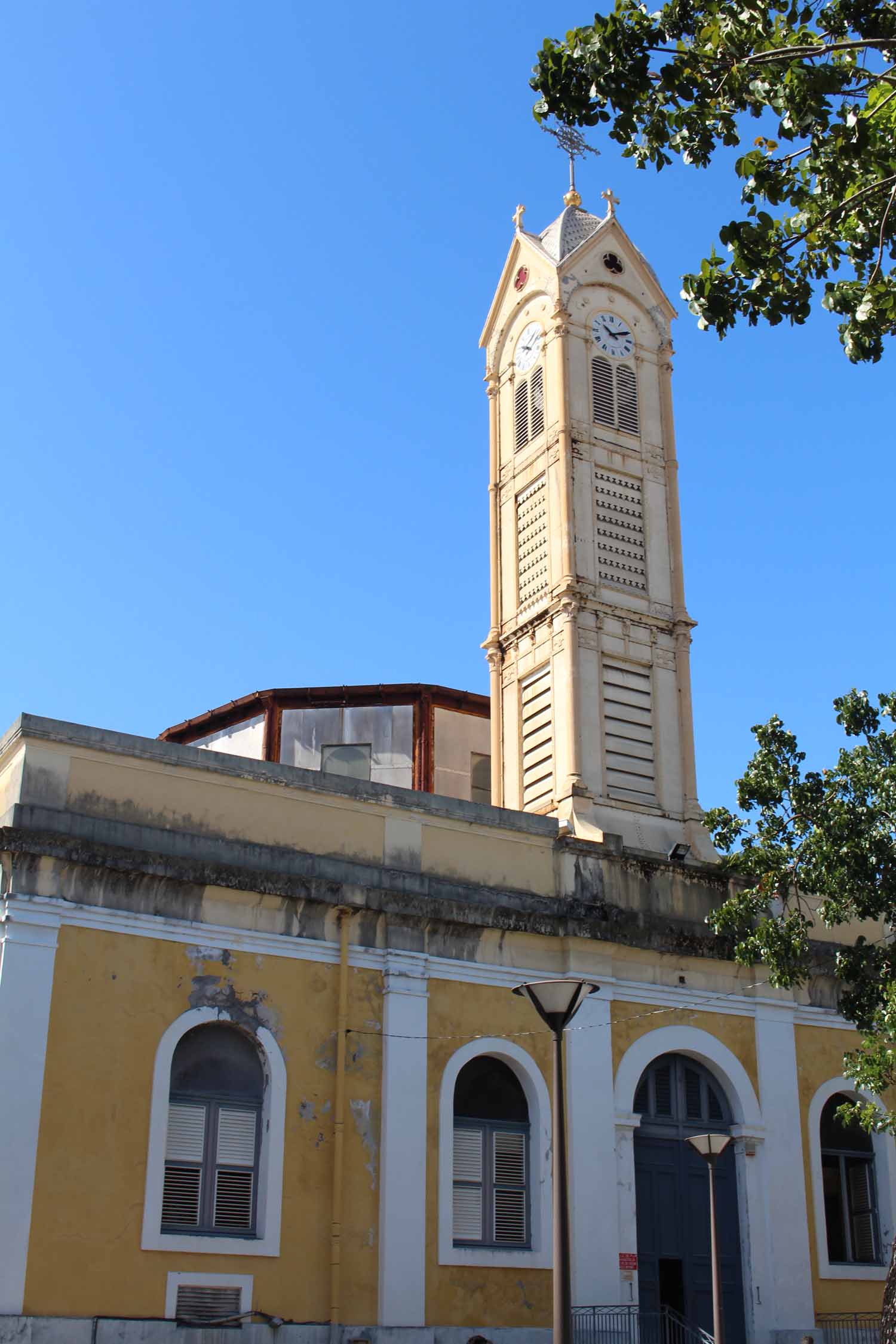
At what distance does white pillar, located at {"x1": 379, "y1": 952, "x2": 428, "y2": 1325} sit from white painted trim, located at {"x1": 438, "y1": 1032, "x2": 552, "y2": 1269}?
378 mm

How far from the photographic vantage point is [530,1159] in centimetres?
2023

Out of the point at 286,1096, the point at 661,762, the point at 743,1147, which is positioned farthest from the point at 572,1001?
the point at 661,762

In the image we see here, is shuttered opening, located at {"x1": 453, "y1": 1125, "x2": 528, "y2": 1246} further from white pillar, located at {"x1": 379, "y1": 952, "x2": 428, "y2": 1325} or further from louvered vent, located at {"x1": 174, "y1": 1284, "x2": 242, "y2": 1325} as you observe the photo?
louvered vent, located at {"x1": 174, "y1": 1284, "x2": 242, "y2": 1325}

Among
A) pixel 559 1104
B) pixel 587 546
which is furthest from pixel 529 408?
pixel 559 1104

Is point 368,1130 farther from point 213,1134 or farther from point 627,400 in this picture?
point 627,400

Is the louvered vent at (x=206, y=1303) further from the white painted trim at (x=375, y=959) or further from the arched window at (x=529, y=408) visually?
the arched window at (x=529, y=408)

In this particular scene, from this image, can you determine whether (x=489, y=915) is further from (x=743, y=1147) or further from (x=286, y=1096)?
(x=743, y=1147)

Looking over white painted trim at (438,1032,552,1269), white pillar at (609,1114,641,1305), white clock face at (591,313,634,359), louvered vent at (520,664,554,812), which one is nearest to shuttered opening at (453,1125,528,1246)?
white painted trim at (438,1032,552,1269)

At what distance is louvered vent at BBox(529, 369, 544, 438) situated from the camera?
2767 centimetres

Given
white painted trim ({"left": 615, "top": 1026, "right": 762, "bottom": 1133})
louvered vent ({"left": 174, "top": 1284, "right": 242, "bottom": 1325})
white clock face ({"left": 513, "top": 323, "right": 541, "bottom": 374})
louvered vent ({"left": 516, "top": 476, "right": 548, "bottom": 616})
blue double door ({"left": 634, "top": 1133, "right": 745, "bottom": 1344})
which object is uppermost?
white clock face ({"left": 513, "top": 323, "right": 541, "bottom": 374})

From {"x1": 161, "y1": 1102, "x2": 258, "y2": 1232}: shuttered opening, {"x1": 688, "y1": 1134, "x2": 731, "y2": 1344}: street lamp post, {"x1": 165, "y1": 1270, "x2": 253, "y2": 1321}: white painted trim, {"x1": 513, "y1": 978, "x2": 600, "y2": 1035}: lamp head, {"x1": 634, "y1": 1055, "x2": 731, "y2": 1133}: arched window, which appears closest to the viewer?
{"x1": 513, "y1": 978, "x2": 600, "y2": 1035}: lamp head

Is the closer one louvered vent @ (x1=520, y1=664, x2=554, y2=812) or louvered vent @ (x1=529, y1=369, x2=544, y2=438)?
louvered vent @ (x1=520, y1=664, x2=554, y2=812)

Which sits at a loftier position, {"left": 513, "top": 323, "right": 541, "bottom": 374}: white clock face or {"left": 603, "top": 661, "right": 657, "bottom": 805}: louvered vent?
{"left": 513, "top": 323, "right": 541, "bottom": 374}: white clock face

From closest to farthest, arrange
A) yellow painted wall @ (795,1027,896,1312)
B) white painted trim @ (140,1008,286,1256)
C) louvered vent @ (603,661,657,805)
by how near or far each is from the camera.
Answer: white painted trim @ (140,1008,286,1256), yellow painted wall @ (795,1027,896,1312), louvered vent @ (603,661,657,805)
